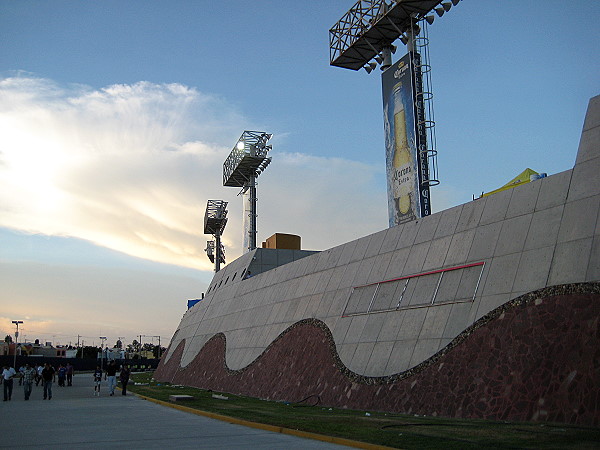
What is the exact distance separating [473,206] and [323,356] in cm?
834

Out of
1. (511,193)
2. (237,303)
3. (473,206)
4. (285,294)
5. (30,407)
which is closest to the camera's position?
(511,193)

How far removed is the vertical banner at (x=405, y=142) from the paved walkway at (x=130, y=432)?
49.7 ft

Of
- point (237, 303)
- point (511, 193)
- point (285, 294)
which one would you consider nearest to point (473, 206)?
point (511, 193)

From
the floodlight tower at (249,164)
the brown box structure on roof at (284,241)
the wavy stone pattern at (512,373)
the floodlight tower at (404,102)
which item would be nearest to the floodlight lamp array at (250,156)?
the floodlight tower at (249,164)

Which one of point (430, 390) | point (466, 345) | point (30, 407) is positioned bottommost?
point (30, 407)

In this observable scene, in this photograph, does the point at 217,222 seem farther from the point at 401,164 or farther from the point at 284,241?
the point at 401,164

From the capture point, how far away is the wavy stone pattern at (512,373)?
1248 centimetres

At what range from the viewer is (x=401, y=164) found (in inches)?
1164

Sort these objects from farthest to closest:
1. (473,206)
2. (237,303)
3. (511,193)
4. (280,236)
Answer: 1. (280,236)
2. (237,303)
3. (473,206)
4. (511,193)

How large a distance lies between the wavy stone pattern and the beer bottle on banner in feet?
34.4

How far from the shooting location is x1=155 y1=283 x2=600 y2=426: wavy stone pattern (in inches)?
491

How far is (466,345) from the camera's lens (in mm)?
15906

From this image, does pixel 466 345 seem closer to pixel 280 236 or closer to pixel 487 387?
pixel 487 387

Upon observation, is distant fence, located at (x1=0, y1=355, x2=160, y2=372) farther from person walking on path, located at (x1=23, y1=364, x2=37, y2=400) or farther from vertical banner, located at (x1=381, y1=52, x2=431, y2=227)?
vertical banner, located at (x1=381, y1=52, x2=431, y2=227)
